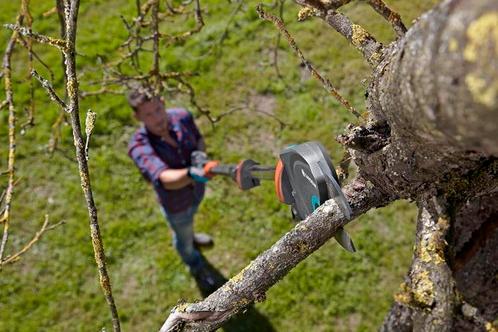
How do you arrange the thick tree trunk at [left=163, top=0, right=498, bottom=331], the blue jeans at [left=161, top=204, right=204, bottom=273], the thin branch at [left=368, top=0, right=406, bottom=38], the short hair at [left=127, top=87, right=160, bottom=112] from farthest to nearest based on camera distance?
the blue jeans at [left=161, top=204, right=204, bottom=273] < the short hair at [left=127, top=87, right=160, bottom=112] < the thin branch at [left=368, top=0, right=406, bottom=38] < the thick tree trunk at [left=163, top=0, right=498, bottom=331]

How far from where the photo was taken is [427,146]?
2.79ft

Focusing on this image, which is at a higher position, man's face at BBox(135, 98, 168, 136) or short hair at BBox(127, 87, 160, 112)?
short hair at BBox(127, 87, 160, 112)

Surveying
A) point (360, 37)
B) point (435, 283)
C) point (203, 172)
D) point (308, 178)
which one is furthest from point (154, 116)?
point (435, 283)

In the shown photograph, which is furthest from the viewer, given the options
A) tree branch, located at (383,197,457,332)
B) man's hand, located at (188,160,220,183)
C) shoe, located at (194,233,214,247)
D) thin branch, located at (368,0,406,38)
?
shoe, located at (194,233,214,247)

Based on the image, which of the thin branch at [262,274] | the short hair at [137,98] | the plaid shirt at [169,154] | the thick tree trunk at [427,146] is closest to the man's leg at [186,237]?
the plaid shirt at [169,154]

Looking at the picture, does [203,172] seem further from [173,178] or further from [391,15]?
[391,15]

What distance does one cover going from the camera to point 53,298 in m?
4.49

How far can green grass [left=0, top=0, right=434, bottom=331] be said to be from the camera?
441cm

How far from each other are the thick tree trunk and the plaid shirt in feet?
7.34

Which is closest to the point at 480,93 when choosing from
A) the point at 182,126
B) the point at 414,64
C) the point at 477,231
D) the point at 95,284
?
the point at 414,64

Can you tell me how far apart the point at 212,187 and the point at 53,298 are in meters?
1.93

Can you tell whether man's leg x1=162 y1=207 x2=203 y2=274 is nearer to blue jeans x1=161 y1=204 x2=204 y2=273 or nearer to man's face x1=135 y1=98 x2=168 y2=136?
blue jeans x1=161 y1=204 x2=204 y2=273

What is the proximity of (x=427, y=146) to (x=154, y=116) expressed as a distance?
260cm

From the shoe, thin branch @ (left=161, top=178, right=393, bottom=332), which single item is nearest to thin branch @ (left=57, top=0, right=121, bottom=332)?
thin branch @ (left=161, top=178, right=393, bottom=332)
